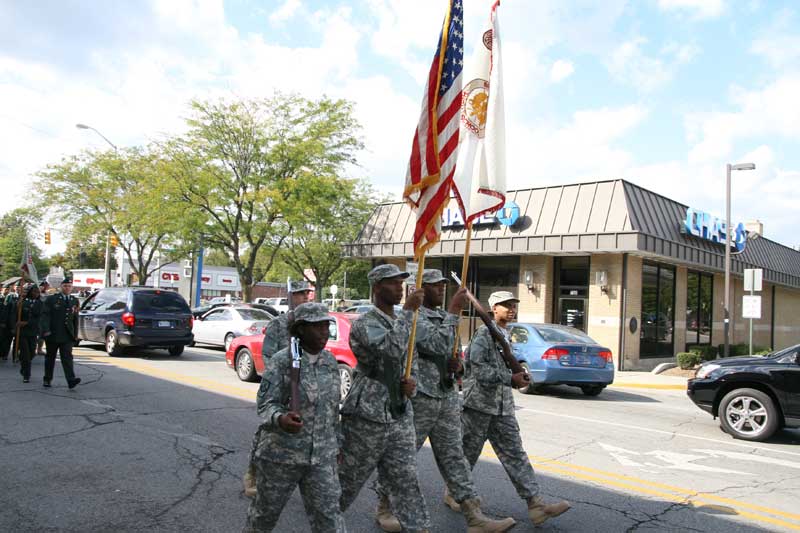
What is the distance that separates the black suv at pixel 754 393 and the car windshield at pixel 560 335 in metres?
3.31

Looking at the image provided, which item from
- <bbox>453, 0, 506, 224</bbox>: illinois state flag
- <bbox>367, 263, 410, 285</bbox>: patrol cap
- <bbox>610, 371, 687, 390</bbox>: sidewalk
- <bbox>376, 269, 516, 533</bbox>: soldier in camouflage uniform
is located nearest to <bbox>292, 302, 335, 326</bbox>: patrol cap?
<bbox>367, 263, 410, 285</bbox>: patrol cap

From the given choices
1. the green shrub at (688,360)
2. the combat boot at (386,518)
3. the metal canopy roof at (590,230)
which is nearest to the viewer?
the combat boot at (386,518)

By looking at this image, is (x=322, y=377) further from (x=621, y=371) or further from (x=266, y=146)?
(x=266, y=146)

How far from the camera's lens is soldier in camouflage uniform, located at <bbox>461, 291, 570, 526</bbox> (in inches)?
190

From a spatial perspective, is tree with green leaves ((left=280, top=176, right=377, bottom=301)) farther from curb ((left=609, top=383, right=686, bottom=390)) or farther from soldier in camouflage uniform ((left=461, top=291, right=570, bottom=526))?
soldier in camouflage uniform ((left=461, top=291, right=570, bottom=526))

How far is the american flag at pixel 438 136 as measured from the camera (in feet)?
16.0

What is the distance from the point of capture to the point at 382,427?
3.92m

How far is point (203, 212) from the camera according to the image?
2531cm

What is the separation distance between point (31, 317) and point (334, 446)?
11.1m

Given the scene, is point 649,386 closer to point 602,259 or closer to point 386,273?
point 602,259

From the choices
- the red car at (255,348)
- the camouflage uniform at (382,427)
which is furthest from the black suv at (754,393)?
the camouflage uniform at (382,427)

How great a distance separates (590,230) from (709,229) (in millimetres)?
6382

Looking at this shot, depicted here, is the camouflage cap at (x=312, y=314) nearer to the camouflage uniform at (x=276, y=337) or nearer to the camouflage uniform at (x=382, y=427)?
the camouflage uniform at (x=382, y=427)

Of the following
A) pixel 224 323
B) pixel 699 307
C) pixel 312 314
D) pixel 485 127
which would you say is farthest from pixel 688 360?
pixel 312 314
